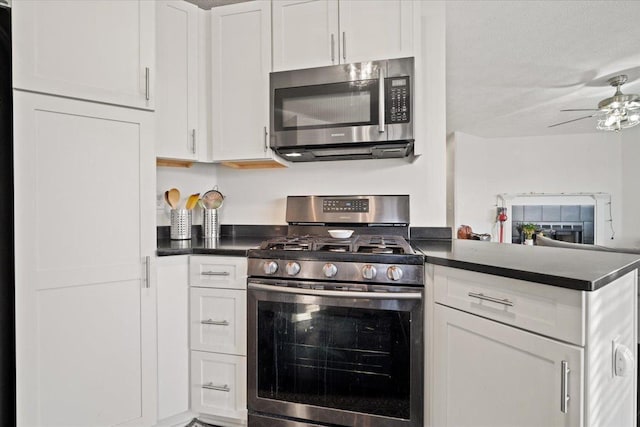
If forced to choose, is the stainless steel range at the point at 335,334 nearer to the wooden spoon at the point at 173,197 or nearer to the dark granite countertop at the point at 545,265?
the dark granite countertop at the point at 545,265

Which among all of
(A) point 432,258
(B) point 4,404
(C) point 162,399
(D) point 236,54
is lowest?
(C) point 162,399

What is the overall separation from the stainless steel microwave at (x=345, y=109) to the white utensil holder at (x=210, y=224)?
654 millimetres

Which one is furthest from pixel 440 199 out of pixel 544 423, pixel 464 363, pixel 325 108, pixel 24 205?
pixel 24 205

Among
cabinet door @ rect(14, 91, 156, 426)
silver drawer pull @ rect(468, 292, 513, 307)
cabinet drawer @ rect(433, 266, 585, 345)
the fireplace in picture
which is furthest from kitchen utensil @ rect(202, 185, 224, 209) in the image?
Answer: the fireplace in picture

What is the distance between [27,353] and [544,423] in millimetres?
1860

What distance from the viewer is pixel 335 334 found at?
1467 millimetres

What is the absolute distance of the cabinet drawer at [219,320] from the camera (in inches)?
63.2

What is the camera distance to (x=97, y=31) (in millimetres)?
1449

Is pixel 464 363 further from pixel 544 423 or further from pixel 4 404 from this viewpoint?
pixel 4 404

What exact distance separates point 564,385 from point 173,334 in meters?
1.61

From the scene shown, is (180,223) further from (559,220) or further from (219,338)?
(559,220)

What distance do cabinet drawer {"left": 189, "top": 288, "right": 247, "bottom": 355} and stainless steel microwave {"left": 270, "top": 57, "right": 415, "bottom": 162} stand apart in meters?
0.88

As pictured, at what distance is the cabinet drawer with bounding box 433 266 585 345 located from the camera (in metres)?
0.86

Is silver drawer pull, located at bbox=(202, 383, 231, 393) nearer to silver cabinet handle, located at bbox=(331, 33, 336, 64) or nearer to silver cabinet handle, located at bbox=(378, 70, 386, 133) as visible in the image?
silver cabinet handle, located at bbox=(378, 70, 386, 133)
